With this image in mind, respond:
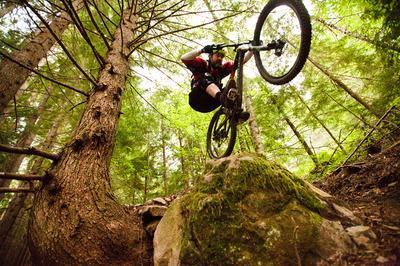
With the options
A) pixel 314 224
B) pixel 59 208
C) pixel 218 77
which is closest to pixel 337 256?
pixel 314 224

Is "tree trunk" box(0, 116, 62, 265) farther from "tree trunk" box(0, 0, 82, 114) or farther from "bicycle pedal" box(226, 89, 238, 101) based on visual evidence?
"bicycle pedal" box(226, 89, 238, 101)

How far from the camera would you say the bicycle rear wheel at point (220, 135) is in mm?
3873

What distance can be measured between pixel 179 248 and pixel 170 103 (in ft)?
31.1

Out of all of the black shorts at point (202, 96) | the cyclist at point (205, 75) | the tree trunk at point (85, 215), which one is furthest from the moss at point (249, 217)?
the black shorts at point (202, 96)

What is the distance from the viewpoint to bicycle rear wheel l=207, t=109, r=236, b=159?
3.87 meters

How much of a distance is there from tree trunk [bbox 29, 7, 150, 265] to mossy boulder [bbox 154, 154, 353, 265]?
1.09ft

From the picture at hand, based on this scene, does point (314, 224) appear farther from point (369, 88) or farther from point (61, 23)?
point (61, 23)

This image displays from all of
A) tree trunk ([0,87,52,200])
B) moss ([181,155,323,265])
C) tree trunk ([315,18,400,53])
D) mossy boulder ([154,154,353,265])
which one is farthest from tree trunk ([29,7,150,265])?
tree trunk ([315,18,400,53])

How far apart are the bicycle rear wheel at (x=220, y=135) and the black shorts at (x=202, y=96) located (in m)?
0.20

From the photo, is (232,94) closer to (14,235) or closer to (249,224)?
(249,224)

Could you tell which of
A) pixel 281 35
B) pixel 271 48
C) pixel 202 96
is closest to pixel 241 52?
pixel 271 48

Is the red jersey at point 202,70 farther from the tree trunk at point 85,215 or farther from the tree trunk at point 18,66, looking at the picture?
the tree trunk at point 18,66

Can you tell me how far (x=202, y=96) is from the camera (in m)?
4.51

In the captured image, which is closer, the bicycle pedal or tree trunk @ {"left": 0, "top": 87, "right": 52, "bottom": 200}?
the bicycle pedal
